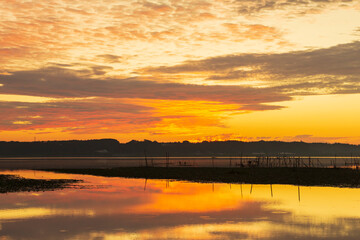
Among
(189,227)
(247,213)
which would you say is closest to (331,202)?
(247,213)

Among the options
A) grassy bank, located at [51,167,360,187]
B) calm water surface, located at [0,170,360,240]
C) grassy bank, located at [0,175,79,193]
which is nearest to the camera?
calm water surface, located at [0,170,360,240]

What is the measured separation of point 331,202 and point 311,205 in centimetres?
274

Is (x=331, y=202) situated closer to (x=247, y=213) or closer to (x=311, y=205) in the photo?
(x=311, y=205)

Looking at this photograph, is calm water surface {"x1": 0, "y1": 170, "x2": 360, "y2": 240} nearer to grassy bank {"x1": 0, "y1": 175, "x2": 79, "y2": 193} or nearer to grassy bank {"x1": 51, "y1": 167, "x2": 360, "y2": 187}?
grassy bank {"x1": 0, "y1": 175, "x2": 79, "y2": 193}

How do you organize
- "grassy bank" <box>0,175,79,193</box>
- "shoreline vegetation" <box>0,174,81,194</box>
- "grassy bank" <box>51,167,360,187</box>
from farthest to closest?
"grassy bank" <box>51,167,360,187</box> → "grassy bank" <box>0,175,79,193</box> → "shoreline vegetation" <box>0,174,81,194</box>

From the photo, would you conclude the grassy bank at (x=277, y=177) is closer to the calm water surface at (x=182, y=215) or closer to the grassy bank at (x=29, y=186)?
the calm water surface at (x=182, y=215)

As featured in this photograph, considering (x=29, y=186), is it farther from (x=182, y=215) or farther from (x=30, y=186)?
(x=182, y=215)

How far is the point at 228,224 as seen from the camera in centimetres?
2434

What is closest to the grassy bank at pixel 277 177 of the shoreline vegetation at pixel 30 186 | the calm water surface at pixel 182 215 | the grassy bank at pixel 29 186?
the calm water surface at pixel 182 215

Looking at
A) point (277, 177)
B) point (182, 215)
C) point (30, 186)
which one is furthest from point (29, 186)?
point (277, 177)

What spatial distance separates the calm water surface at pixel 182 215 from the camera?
21.6 meters

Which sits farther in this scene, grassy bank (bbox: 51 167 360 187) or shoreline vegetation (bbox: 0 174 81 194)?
grassy bank (bbox: 51 167 360 187)

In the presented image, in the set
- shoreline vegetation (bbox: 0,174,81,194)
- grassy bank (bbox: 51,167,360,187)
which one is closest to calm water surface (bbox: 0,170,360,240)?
shoreline vegetation (bbox: 0,174,81,194)

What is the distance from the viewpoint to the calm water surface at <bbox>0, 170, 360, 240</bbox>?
21.6 metres
